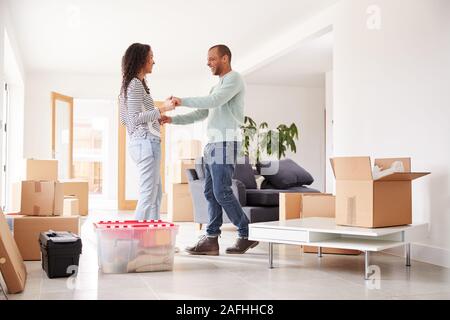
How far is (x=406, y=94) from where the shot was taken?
3.88 m

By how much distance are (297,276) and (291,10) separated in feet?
10.8

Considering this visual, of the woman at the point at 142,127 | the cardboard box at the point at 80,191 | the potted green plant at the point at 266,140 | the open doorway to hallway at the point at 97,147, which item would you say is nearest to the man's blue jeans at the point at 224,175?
the woman at the point at 142,127

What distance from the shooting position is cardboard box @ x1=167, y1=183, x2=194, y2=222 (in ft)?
22.2

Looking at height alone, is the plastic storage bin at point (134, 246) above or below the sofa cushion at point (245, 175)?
below

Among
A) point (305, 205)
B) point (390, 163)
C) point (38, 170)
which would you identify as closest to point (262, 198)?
point (305, 205)

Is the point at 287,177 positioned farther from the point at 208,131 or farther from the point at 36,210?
the point at 36,210

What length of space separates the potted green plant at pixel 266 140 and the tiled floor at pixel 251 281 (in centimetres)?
524

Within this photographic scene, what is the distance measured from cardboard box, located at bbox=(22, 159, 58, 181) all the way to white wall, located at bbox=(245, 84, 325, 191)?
4112 mm

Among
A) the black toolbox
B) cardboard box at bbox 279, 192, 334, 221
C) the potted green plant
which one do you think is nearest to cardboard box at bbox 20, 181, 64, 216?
the black toolbox

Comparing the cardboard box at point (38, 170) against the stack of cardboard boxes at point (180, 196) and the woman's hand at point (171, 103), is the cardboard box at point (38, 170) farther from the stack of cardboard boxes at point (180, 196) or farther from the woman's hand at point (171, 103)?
the woman's hand at point (171, 103)

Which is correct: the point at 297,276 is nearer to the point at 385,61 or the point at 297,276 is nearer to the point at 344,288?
the point at 344,288

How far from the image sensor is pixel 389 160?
350cm

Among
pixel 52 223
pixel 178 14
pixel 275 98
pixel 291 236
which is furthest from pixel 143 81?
pixel 275 98

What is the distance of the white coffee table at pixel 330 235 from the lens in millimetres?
2916
